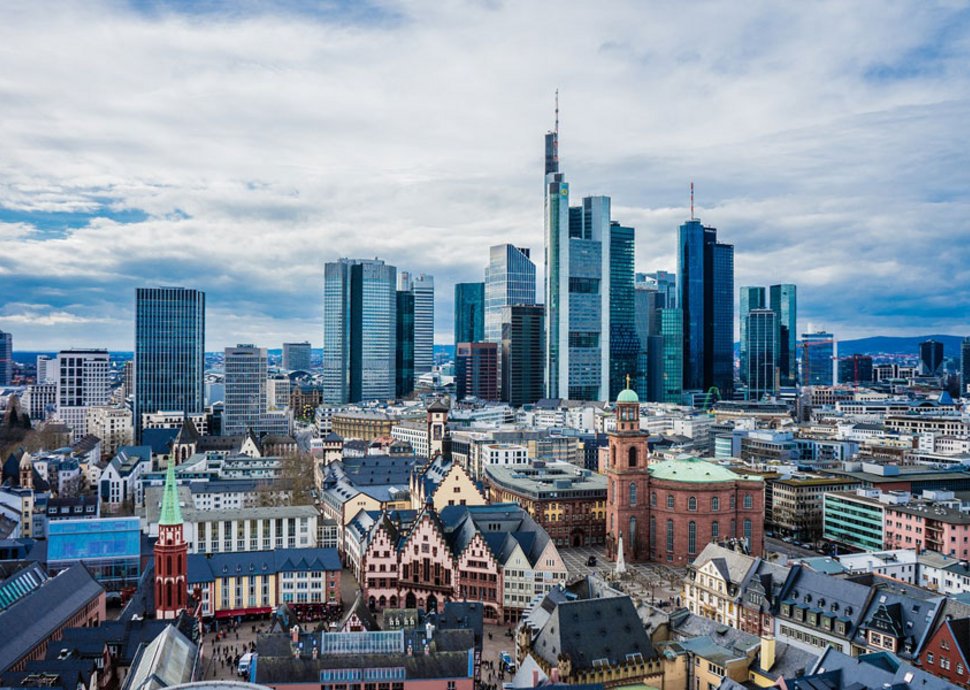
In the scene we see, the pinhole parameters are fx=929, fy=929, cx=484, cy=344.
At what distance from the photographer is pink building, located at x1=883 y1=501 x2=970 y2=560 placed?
346 ft

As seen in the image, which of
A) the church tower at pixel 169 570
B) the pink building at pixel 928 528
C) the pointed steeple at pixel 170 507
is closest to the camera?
the church tower at pixel 169 570

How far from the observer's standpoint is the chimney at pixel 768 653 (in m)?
59.3

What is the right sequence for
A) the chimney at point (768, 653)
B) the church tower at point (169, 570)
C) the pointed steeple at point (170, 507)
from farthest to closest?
the pointed steeple at point (170, 507), the church tower at point (169, 570), the chimney at point (768, 653)

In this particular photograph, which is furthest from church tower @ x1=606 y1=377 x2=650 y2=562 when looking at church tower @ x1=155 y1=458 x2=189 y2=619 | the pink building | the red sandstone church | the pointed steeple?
the pointed steeple

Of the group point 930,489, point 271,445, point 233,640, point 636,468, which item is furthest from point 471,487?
point 271,445

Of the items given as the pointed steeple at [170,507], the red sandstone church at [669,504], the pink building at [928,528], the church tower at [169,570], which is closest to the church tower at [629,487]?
the red sandstone church at [669,504]

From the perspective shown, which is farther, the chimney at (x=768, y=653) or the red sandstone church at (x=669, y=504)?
the red sandstone church at (x=669, y=504)

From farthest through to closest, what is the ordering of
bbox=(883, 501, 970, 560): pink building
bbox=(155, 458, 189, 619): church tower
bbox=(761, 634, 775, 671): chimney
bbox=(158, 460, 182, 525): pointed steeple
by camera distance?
bbox=(883, 501, 970, 560): pink building
bbox=(158, 460, 182, 525): pointed steeple
bbox=(155, 458, 189, 619): church tower
bbox=(761, 634, 775, 671): chimney

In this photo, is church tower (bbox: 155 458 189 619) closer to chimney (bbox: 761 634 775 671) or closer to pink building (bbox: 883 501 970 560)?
chimney (bbox: 761 634 775 671)

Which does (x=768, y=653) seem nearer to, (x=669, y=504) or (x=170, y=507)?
(x=170, y=507)

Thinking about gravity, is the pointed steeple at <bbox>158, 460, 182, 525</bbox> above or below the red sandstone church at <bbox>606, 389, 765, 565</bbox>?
above

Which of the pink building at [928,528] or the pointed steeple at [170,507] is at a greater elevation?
the pointed steeple at [170,507]

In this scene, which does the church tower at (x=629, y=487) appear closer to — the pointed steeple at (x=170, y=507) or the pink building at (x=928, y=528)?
the pink building at (x=928, y=528)

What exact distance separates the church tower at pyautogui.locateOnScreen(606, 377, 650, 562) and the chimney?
2081 inches
